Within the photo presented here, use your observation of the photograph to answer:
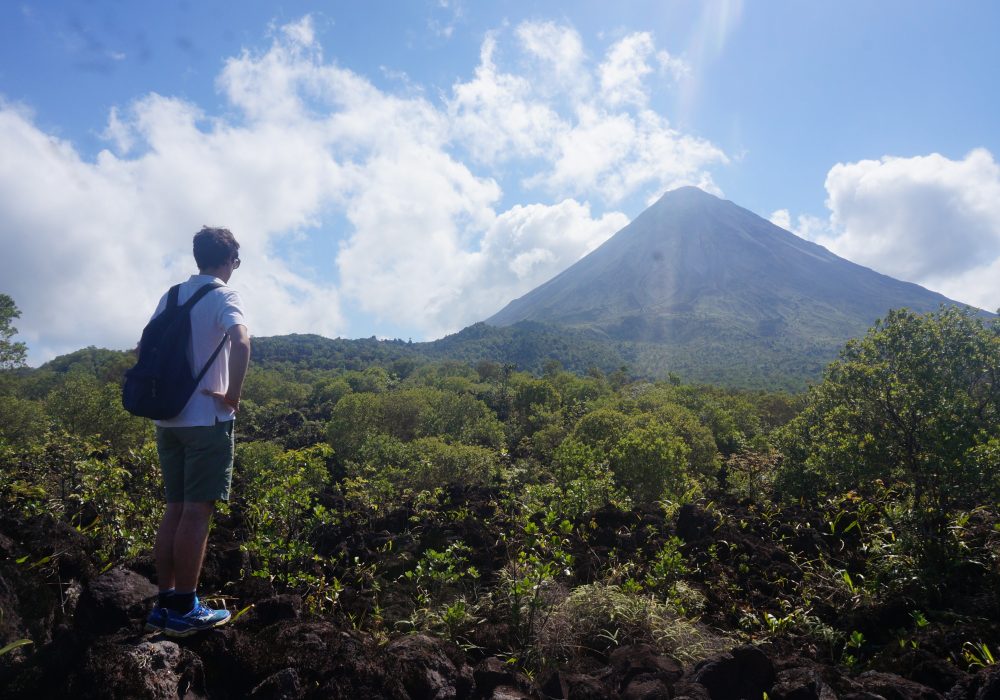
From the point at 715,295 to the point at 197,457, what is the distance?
130 metres

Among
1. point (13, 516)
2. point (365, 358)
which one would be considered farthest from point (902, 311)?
point (365, 358)

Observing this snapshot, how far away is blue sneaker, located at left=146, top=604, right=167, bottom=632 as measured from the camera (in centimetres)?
246

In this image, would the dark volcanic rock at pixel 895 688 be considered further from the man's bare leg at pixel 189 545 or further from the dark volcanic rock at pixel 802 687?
the man's bare leg at pixel 189 545

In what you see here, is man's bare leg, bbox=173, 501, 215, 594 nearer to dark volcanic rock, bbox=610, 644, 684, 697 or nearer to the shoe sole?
the shoe sole

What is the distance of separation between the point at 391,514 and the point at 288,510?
1.22 m

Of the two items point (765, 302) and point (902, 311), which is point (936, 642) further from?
point (765, 302)

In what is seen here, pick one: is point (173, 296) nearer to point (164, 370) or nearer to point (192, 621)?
point (164, 370)

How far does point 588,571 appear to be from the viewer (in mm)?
4320

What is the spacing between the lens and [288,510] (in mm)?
4316

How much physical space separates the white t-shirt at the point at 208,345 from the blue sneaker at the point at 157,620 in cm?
84

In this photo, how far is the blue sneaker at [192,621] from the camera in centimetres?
246

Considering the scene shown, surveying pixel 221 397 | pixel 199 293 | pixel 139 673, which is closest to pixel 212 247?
pixel 199 293

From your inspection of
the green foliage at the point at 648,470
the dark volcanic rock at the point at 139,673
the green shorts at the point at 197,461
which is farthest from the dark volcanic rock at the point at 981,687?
the green foliage at the point at 648,470

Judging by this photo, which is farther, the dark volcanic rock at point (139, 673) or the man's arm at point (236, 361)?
the man's arm at point (236, 361)
